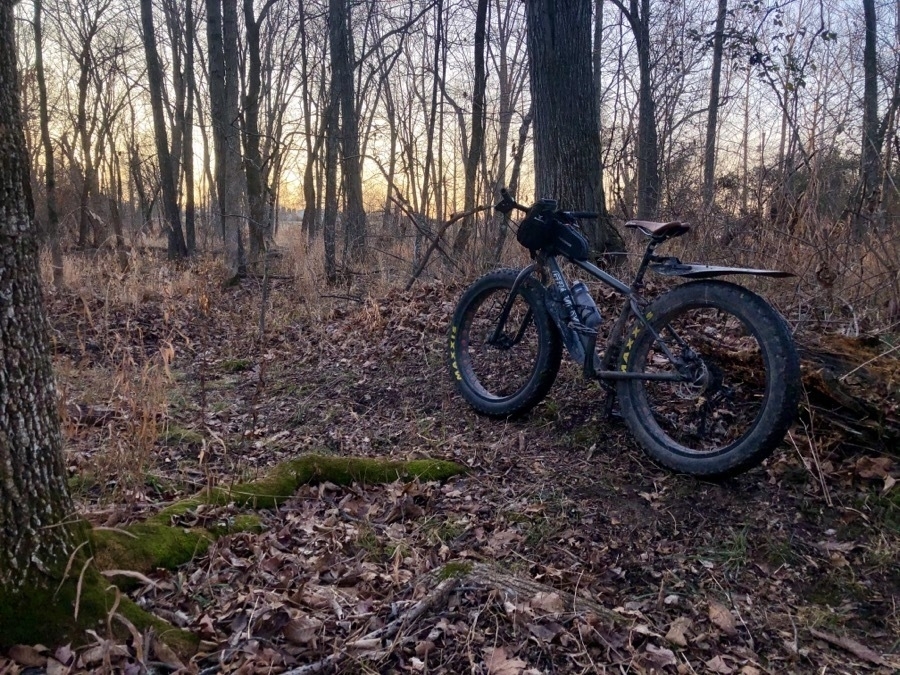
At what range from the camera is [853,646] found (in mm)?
2275

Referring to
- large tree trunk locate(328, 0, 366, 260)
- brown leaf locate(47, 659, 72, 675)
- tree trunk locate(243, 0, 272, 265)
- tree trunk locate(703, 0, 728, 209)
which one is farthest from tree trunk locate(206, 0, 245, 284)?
brown leaf locate(47, 659, 72, 675)

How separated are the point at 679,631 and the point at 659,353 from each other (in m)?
1.84

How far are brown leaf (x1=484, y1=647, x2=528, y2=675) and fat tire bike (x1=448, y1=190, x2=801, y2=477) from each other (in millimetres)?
1503

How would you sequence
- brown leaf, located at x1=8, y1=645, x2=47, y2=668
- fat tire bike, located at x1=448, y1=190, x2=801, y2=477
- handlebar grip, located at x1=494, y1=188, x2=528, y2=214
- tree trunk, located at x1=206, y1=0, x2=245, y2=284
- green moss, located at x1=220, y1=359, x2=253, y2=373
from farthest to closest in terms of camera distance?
tree trunk, located at x1=206, y1=0, x2=245, y2=284
green moss, located at x1=220, y1=359, x2=253, y2=373
handlebar grip, located at x1=494, y1=188, x2=528, y2=214
fat tire bike, located at x1=448, y1=190, x2=801, y2=477
brown leaf, located at x1=8, y1=645, x2=47, y2=668

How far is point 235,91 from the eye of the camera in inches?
450

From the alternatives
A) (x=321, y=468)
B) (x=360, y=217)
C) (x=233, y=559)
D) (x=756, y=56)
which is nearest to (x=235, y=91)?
(x=360, y=217)

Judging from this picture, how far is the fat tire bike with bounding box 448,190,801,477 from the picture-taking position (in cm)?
302

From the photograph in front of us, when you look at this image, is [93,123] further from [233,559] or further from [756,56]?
[233,559]

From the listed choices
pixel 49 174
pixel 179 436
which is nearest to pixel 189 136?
pixel 49 174

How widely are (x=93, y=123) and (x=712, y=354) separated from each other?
23171 millimetres

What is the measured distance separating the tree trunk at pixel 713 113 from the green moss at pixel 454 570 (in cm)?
534

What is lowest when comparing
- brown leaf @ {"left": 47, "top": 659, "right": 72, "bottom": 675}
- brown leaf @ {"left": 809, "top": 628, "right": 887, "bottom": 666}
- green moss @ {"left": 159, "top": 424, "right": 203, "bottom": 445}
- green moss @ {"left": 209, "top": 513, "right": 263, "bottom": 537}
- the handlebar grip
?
brown leaf @ {"left": 809, "top": 628, "right": 887, "bottom": 666}

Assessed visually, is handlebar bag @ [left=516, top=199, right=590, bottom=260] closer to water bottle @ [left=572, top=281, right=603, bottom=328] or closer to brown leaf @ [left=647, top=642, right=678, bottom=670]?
water bottle @ [left=572, top=281, right=603, bottom=328]

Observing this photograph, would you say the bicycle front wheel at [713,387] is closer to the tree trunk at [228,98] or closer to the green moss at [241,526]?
the green moss at [241,526]
